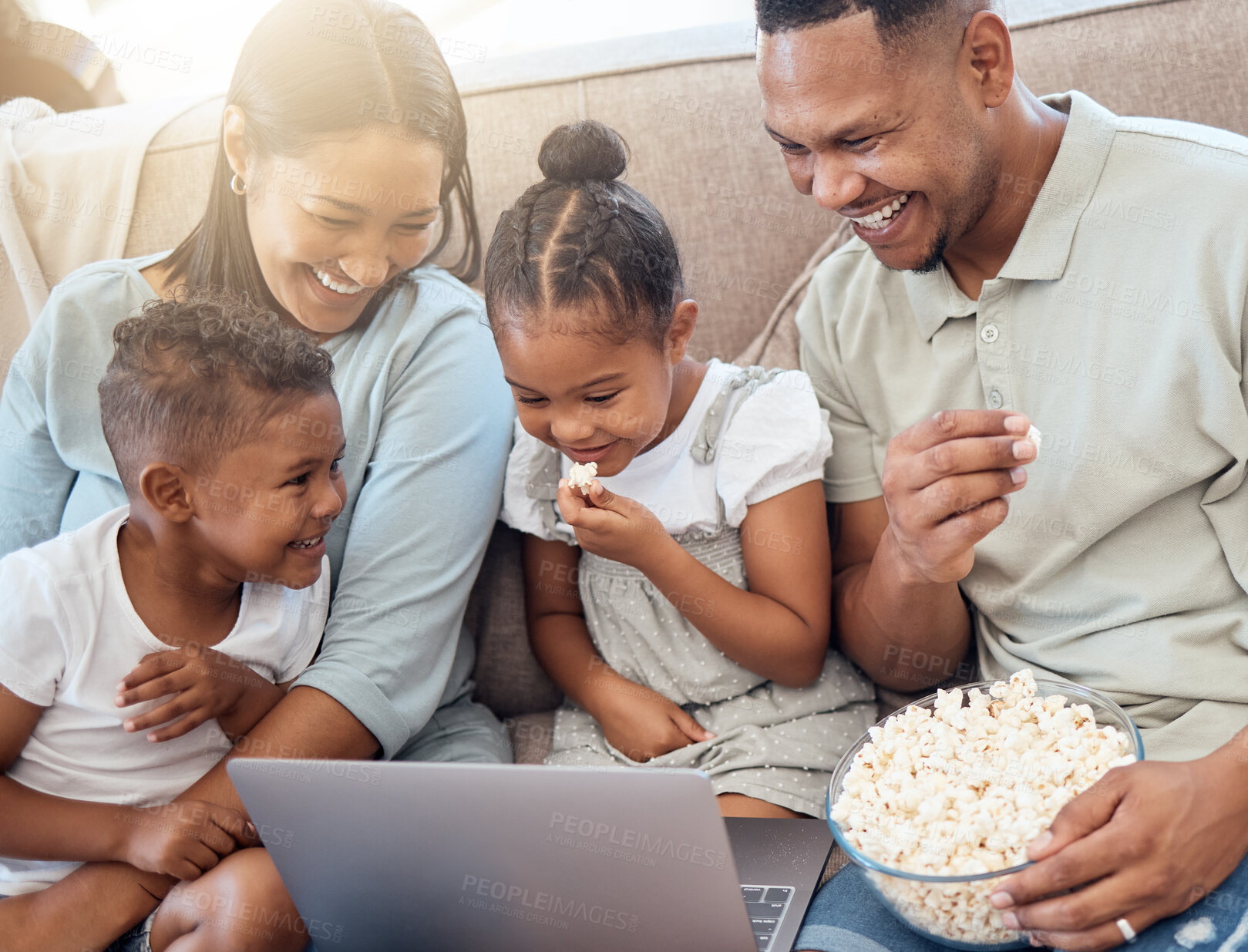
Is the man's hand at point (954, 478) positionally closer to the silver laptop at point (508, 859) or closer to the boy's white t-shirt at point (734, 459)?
the boy's white t-shirt at point (734, 459)

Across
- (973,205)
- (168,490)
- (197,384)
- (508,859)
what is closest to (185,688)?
(168,490)

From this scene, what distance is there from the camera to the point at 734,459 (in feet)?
4.56

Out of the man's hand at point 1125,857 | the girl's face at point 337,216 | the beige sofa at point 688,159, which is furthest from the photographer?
the beige sofa at point 688,159

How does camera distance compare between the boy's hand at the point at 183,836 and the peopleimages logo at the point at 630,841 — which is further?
the boy's hand at the point at 183,836

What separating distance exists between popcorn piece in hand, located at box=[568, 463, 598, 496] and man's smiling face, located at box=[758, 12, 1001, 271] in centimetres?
41

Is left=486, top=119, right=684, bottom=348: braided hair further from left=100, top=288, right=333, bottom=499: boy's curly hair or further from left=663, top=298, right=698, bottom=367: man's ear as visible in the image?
left=100, top=288, right=333, bottom=499: boy's curly hair

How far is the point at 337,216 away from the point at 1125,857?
1.14 meters

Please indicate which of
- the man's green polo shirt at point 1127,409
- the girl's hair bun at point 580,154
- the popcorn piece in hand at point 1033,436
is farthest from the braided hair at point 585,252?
the popcorn piece in hand at point 1033,436

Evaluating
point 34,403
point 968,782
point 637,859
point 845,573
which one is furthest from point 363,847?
point 34,403

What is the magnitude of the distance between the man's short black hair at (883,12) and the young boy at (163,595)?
682 millimetres

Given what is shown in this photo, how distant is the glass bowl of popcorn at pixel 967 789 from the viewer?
925mm

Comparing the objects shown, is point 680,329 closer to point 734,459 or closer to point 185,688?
point 734,459

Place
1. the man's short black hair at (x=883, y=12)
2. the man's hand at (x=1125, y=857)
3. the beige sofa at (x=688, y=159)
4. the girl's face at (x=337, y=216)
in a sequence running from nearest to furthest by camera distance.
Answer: the man's hand at (x=1125, y=857) < the man's short black hair at (x=883, y=12) < the girl's face at (x=337, y=216) < the beige sofa at (x=688, y=159)

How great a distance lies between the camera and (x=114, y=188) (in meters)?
1.68
